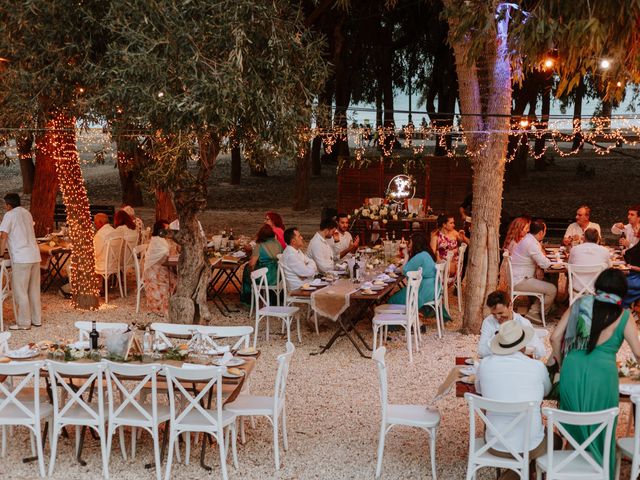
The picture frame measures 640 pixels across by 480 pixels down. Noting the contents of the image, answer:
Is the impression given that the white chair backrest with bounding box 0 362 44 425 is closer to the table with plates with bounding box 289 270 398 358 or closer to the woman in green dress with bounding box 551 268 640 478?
the woman in green dress with bounding box 551 268 640 478

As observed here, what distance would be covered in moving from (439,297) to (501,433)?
5018 millimetres

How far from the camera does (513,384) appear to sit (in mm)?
5297

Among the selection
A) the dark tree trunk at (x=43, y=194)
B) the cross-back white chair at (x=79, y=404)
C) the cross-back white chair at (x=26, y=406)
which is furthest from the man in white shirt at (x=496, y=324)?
the dark tree trunk at (x=43, y=194)

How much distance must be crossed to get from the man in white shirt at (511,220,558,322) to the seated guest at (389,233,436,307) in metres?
1.40

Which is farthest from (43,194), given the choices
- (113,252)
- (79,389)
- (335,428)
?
(79,389)

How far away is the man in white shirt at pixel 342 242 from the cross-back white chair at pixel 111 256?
2.98 m

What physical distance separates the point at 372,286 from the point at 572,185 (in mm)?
23110

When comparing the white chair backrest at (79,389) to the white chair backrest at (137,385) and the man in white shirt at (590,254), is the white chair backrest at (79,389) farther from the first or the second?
the man in white shirt at (590,254)

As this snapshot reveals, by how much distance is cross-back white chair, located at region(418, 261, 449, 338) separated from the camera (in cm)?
1002

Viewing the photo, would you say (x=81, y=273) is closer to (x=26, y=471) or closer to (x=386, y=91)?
(x=26, y=471)

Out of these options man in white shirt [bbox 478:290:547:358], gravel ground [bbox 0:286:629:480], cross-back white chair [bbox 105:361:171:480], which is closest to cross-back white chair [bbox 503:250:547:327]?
gravel ground [bbox 0:286:629:480]

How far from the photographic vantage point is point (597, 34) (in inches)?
288

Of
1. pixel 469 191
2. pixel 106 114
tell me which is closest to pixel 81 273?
pixel 106 114

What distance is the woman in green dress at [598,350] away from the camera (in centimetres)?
525
